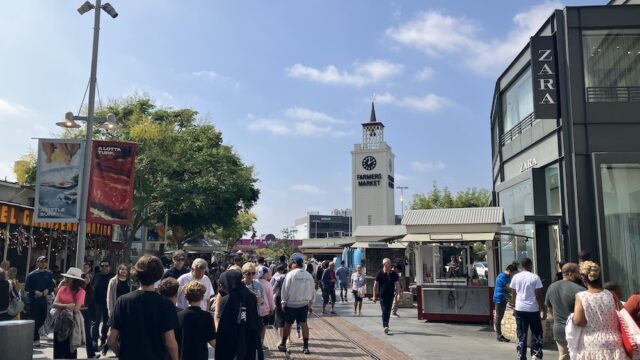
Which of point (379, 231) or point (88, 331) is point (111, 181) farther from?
point (379, 231)

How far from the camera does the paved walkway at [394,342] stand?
9.50 metres

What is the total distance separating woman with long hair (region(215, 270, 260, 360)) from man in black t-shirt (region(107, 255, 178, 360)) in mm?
1660

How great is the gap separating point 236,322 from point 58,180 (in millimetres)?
7177

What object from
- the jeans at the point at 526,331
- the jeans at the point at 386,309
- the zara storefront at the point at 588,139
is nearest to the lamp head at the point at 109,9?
the jeans at the point at 386,309

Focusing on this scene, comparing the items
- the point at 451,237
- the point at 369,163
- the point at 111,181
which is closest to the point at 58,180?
the point at 111,181

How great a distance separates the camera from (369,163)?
6869cm

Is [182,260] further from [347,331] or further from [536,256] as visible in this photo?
[536,256]

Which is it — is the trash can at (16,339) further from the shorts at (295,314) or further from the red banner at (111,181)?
the red banner at (111,181)

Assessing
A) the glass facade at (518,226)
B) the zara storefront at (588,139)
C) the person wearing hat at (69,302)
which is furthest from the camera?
the glass facade at (518,226)

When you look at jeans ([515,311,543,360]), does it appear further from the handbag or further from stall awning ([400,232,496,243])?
stall awning ([400,232,496,243])

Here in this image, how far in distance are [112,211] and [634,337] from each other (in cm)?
1026

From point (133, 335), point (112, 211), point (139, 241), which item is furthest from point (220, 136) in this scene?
point (133, 335)

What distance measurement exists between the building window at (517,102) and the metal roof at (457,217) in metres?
3.10

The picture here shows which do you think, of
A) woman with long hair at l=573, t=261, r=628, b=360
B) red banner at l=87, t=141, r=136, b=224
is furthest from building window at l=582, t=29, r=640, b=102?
red banner at l=87, t=141, r=136, b=224
